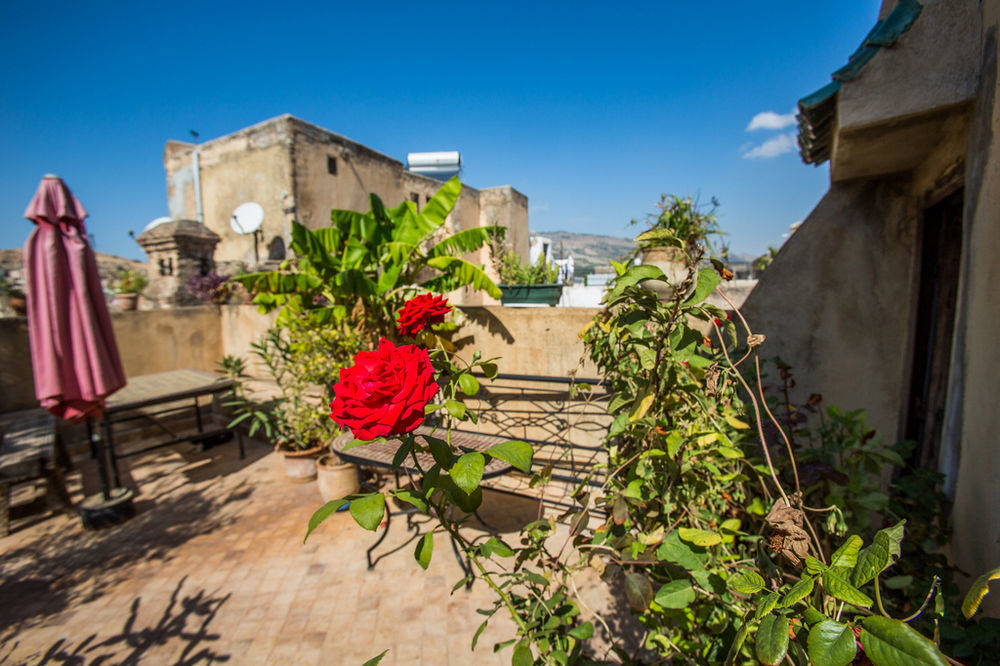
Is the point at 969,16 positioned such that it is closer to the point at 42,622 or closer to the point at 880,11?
the point at 880,11

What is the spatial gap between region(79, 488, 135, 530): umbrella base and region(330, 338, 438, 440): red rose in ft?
13.0

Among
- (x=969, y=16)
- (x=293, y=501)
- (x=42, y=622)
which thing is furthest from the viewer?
(x=293, y=501)

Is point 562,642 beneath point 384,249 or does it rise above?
beneath

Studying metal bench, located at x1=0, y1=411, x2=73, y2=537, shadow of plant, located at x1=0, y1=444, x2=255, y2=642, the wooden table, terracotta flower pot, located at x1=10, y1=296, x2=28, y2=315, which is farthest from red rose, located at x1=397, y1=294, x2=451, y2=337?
terracotta flower pot, located at x1=10, y1=296, x2=28, y2=315

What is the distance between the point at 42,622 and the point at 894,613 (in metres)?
4.48

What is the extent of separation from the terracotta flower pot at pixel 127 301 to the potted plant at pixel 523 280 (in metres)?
6.55

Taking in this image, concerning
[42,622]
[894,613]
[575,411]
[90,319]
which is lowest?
[42,622]

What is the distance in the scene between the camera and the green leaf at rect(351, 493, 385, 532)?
37.4 inches

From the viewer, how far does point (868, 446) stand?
1.91 meters

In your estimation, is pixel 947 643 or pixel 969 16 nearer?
pixel 947 643

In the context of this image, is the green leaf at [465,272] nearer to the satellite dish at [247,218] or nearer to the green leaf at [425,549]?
the green leaf at [425,549]

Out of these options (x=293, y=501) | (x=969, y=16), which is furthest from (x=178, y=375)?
(x=969, y=16)

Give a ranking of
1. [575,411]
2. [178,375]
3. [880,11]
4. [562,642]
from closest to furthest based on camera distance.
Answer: [562,642] → [880,11] → [575,411] → [178,375]

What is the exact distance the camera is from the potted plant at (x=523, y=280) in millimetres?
3705
